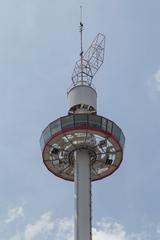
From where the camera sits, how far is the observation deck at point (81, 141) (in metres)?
77.8

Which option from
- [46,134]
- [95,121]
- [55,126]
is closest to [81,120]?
[95,121]

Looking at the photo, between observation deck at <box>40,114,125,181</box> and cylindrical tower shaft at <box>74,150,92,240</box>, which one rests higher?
observation deck at <box>40,114,125,181</box>

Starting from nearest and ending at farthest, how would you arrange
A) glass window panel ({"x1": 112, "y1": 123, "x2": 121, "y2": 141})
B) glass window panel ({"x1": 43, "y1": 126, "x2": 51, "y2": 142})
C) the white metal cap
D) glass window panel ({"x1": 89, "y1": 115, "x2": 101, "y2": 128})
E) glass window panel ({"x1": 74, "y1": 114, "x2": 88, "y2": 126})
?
glass window panel ({"x1": 74, "y1": 114, "x2": 88, "y2": 126}) → glass window panel ({"x1": 89, "y1": 115, "x2": 101, "y2": 128}) → glass window panel ({"x1": 112, "y1": 123, "x2": 121, "y2": 141}) → glass window panel ({"x1": 43, "y1": 126, "x2": 51, "y2": 142}) → the white metal cap

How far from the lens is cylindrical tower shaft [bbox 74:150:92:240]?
73188 mm

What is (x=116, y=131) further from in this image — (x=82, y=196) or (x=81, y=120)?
(x=82, y=196)

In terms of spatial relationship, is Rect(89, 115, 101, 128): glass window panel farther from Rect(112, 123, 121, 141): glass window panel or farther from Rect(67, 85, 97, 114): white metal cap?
Rect(67, 85, 97, 114): white metal cap

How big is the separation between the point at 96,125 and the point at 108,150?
500cm

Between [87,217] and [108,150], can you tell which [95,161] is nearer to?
[108,150]

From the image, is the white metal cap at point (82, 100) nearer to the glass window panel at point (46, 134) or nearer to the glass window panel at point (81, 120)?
the glass window panel at point (81, 120)

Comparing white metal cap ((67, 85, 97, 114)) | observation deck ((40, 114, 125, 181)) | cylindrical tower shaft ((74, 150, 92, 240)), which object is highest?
white metal cap ((67, 85, 97, 114))

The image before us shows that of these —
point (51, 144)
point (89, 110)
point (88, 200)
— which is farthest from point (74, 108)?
point (88, 200)

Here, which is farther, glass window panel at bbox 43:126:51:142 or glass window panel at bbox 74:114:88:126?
glass window panel at bbox 43:126:51:142

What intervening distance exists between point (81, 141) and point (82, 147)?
90 cm

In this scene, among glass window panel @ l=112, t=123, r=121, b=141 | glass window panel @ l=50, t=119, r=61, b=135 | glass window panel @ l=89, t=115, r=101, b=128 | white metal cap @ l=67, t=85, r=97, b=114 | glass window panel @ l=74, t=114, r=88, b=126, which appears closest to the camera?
glass window panel @ l=74, t=114, r=88, b=126
